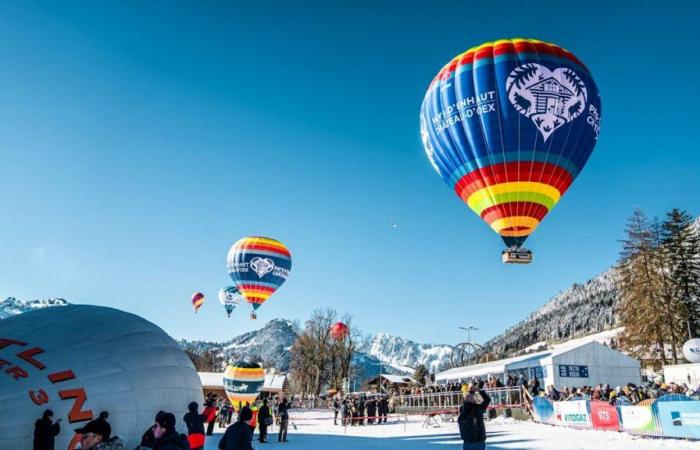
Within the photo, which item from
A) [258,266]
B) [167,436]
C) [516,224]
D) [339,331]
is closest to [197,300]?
[339,331]

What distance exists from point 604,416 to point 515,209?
7455 mm

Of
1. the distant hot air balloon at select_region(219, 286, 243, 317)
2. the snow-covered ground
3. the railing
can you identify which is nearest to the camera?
the snow-covered ground

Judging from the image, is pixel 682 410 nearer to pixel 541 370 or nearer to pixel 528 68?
pixel 528 68

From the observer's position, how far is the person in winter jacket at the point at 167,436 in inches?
205

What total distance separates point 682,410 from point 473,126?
34.6 feet

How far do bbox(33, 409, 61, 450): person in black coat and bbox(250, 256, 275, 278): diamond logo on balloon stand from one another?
29915mm

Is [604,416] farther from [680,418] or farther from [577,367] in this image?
[577,367]

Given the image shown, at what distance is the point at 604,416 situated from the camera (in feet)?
54.8

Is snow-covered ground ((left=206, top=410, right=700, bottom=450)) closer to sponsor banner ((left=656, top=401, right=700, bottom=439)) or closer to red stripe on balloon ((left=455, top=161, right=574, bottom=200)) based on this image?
sponsor banner ((left=656, top=401, right=700, bottom=439))

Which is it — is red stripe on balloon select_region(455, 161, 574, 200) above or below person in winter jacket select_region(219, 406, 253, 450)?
above

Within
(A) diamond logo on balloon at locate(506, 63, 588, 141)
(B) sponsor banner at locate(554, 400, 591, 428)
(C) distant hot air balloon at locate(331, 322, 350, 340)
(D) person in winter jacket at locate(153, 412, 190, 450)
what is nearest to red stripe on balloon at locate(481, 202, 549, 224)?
(A) diamond logo on balloon at locate(506, 63, 588, 141)

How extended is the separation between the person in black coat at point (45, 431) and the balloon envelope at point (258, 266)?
2993 cm

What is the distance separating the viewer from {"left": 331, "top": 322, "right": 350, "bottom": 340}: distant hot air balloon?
67325mm

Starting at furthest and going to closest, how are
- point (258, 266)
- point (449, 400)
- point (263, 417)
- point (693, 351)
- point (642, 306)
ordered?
point (642, 306)
point (258, 266)
point (693, 351)
point (449, 400)
point (263, 417)
